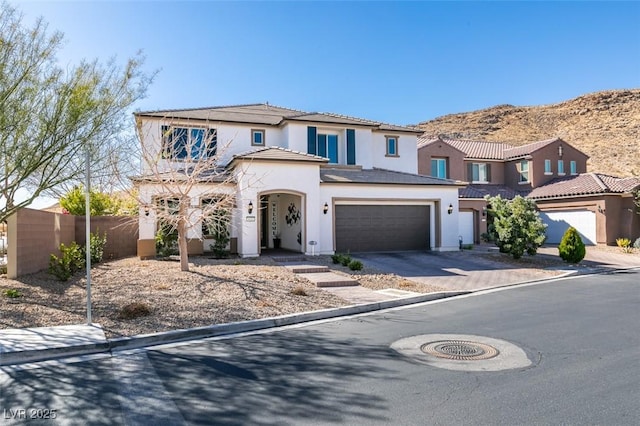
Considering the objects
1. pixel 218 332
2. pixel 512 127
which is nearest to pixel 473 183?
pixel 218 332

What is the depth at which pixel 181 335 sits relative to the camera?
7758mm

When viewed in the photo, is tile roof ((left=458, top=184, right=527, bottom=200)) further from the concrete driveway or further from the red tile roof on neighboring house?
the concrete driveway

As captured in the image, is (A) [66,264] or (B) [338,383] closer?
(B) [338,383]

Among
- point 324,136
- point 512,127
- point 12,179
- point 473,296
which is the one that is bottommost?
point 473,296

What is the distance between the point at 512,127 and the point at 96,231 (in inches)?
3041

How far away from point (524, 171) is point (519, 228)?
15396mm

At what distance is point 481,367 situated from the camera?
5.99 metres

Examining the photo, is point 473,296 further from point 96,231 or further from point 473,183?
point 473,183

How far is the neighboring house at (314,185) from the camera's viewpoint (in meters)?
18.3

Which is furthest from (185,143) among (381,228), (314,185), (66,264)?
(381,228)

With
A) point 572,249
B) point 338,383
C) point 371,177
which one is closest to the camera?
point 338,383

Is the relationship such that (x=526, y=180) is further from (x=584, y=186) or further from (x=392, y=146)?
(x=392, y=146)

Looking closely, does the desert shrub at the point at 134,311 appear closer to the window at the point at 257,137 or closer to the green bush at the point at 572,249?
the window at the point at 257,137

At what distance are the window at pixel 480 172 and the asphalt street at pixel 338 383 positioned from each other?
25740mm
